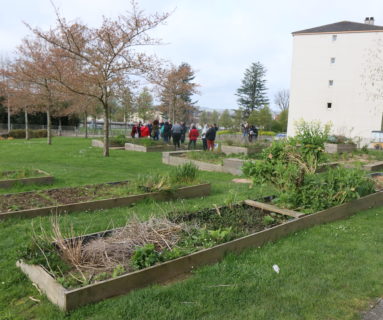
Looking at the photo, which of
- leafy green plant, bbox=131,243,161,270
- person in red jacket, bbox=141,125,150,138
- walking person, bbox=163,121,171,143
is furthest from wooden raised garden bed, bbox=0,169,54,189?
person in red jacket, bbox=141,125,150,138

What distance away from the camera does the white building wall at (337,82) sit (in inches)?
1214

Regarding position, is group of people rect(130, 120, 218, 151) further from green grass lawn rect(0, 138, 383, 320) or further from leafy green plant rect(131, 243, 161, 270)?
leafy green plant rect(131, 243, 161, 270)

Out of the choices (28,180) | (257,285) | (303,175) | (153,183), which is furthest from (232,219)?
(28,180)

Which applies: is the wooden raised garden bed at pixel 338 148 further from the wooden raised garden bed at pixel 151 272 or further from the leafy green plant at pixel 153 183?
the wooden raised garden bed at pixel 151 272

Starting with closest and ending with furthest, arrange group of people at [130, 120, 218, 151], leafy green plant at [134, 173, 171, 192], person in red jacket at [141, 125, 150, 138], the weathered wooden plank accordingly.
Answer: the weathered wooden plank → leafy green plant at [134, 173, 171, 192] → group of people at [130, 120, 218, 151] → person in red jacket at [141, 125, 150, 138]

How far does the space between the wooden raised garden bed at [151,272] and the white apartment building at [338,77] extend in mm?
27664

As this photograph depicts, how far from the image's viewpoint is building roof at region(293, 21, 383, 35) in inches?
1211

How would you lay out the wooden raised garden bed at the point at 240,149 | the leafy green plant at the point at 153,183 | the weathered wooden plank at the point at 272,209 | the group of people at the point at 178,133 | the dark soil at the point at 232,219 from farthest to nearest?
1. the group of people at the point at 178,133
2. the wooden raised garden bed at the point at 240,149
3. the leafy green plant at the point at 153,183
4. the weathered wooden plank at the point at 272,209
5. the dark soil at the point at 232,219

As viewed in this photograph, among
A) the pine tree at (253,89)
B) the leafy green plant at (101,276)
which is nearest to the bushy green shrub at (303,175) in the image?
the leafy green plant at (101,276)

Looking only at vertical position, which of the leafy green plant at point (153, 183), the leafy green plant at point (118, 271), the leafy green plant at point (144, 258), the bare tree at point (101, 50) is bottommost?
the leafy green plant at point (118, 271)

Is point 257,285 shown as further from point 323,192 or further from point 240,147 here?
point 240,147

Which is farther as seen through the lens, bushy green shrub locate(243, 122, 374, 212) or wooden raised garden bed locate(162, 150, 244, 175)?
wooden raised garden bed locate(162, 150, 244, 175)

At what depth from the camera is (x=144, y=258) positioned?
3.36 m

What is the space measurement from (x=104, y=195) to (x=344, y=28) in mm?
34858
